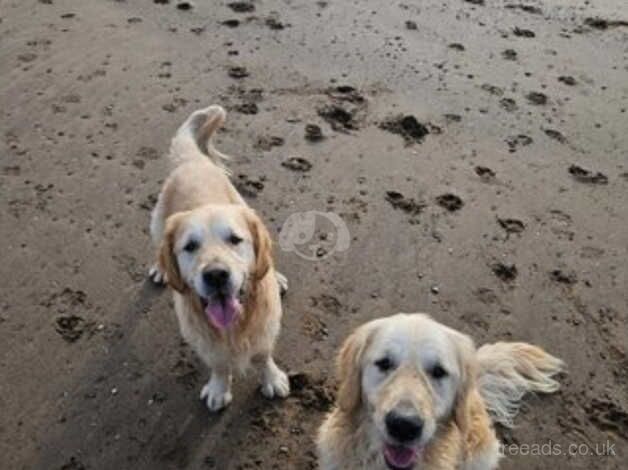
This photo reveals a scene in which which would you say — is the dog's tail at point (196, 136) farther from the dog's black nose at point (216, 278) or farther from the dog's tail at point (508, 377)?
the dog's tail at point (508, 377)

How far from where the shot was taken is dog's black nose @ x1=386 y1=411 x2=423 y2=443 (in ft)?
8.89

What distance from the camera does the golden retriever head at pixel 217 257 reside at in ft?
11.0

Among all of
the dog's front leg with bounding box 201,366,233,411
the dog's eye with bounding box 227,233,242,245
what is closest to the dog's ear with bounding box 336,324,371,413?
the dog's eye with bounding box 227,233,242,245

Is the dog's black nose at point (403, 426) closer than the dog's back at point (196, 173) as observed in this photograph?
Yes

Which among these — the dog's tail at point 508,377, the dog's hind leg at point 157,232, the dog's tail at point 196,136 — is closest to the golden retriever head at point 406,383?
the dog's tail at point 508,377

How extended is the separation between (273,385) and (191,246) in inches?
38.6

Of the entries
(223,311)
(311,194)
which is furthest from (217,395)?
(311,194)

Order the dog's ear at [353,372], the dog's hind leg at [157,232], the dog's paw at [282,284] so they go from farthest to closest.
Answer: the dog's paw at [282,284]
the dog's hind leg at [157,232]
the dog's ear at [353,372]

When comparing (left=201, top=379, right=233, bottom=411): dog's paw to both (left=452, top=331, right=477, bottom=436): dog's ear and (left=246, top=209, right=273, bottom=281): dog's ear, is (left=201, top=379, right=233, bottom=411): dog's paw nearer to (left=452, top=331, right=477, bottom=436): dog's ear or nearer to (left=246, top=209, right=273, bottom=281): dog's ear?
(left=246, top=209, right=273, bottom=281): dog's ear

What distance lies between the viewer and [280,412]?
3.87 m

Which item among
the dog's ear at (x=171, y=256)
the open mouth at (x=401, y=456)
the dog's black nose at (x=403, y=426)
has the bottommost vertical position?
the open mouth at (x=401, y=456)

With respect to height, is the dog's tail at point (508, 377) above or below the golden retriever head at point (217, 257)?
below

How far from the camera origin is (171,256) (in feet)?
11.9

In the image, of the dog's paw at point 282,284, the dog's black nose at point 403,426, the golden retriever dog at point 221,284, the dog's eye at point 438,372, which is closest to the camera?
the dog's black nose at point 403,426
